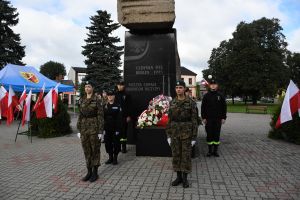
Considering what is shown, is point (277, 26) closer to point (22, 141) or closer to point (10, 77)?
point (10, 77)

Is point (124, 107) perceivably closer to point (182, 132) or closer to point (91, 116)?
point (91, 116)

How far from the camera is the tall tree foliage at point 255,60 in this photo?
46.2m

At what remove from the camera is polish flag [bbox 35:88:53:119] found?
1115 cm

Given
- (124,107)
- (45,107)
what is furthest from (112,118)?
(45,107)

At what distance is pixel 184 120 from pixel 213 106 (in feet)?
9.01

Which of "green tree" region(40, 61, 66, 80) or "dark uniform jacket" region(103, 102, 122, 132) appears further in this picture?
"green tree" region(40, 61, 66, 80)

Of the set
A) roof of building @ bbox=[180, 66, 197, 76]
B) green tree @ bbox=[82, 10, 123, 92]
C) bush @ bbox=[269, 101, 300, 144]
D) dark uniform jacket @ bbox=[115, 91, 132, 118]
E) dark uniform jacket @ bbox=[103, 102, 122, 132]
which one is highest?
roof of building @ bbox=[180, 66, 197, 76]

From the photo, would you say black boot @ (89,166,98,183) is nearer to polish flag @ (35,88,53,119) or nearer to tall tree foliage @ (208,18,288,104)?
polish flag @ (35,88,53,119)

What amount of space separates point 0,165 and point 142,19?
516 cm

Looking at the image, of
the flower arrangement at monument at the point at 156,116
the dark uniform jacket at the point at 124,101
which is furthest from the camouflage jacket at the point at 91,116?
the dark uniform jacket at the point at 124,101

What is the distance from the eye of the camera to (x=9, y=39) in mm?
28750

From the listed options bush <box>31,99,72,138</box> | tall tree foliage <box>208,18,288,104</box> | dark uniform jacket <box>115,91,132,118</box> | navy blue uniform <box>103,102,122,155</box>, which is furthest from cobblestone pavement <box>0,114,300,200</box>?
tall tree foliage <box>208,18,288,104</box>

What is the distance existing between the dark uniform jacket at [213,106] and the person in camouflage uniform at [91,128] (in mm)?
3220

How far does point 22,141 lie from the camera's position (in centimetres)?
1128
